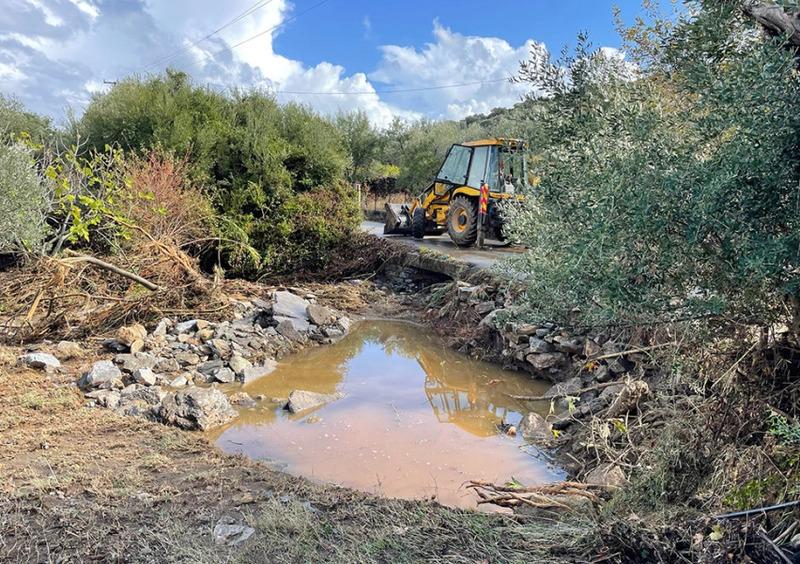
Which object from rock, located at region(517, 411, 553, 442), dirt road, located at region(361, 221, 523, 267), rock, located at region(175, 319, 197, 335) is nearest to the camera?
rock, located at region(517, 411, 553, 442)

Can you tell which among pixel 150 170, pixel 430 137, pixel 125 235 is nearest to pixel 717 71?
pixel 125 235

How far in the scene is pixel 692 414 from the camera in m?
3.47

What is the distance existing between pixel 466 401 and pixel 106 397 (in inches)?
150

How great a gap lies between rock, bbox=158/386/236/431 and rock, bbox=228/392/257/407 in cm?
34

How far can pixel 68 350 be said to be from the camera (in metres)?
6.73

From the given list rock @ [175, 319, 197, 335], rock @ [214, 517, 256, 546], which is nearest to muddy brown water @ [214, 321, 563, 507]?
rock @ [214, 517, 256, 546]

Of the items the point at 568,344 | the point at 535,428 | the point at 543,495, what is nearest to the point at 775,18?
the point at 543,495

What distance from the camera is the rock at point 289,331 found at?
8.16 metres

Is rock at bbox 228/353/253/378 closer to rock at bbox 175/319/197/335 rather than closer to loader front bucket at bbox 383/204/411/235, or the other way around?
→ rock at bbox 175/319/197/335

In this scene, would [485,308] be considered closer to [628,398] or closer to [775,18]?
[628,398]

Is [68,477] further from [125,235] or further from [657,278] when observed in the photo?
[125,235]

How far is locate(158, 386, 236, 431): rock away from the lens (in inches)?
206

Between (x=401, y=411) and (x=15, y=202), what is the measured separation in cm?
420

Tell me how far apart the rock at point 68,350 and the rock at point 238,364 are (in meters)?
1.79
